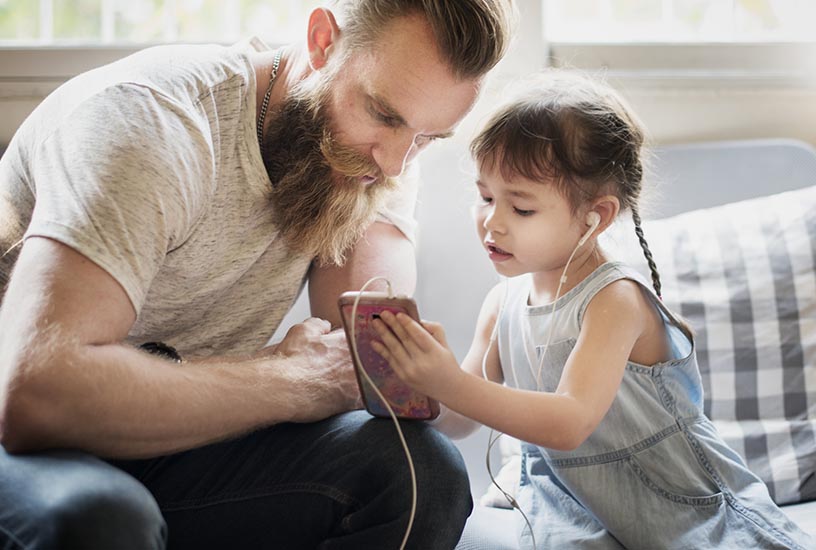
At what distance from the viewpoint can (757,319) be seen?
181cm

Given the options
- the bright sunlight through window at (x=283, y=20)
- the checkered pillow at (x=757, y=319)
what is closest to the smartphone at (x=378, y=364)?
the checkered pillow at (x=757, y=319)

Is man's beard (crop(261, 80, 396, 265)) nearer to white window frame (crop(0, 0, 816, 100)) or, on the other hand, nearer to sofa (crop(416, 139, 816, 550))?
sofa (crop(416, 139, 816, 550))

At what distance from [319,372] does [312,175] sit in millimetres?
333

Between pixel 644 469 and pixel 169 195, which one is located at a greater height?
pixel 169 195

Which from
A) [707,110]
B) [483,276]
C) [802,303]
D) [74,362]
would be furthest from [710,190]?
[74,362]

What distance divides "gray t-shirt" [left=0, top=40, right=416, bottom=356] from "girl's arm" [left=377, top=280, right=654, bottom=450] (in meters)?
0.36

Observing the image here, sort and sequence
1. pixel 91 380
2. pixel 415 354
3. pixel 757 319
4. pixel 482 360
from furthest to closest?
pixel 757 319 < pixel 482 360 < pixel 415 354 < pixel 91 380

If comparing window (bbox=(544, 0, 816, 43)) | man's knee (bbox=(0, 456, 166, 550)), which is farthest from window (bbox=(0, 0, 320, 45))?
man's knee (bbox=(0, 456, 166, 550))

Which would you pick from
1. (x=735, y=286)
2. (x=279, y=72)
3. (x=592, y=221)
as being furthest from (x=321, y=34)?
(x=735, y=286)

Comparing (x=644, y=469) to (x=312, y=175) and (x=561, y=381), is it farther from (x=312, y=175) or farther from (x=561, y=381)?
(x=312, y=175)

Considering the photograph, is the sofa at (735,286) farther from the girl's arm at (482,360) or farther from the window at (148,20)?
the window at (148,20)

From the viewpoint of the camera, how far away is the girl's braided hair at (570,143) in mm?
1415

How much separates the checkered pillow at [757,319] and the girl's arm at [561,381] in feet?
1.33

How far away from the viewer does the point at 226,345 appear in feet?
5.12
